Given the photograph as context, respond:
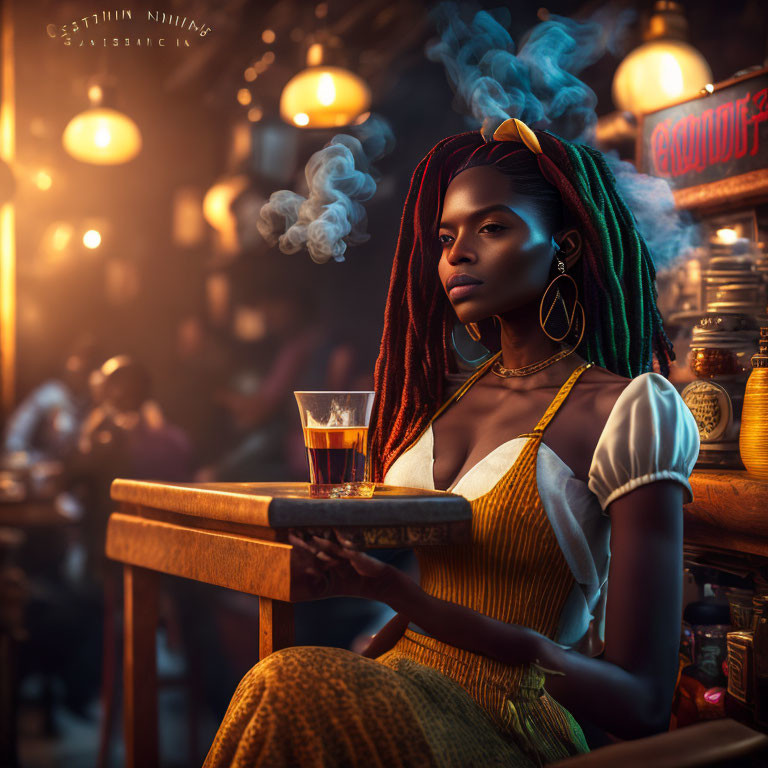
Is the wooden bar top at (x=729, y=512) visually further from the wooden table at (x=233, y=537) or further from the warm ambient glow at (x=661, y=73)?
the warm ambient glow at (x=661, y=73)

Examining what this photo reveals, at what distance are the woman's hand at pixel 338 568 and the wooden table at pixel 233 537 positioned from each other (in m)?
0.02

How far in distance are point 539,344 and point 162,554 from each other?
738 mm

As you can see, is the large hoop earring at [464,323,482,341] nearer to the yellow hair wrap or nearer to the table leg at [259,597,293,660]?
the yellow hair wrap

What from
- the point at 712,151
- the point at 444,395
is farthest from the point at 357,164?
the point at 712,151

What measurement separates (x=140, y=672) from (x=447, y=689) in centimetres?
66

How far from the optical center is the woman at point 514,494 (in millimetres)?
1206

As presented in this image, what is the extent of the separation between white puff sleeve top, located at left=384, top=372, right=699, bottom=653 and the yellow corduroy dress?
0.07 ft

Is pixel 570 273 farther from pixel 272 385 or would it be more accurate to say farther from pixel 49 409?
pixel 49 409

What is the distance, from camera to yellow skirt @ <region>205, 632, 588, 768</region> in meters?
1.14

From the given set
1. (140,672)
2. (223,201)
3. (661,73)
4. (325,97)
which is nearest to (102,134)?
(325,97)

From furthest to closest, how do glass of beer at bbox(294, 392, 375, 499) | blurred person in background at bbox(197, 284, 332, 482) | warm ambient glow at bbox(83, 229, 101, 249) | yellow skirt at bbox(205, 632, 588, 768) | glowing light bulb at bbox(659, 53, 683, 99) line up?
warm ambient glow at bbox(83, 229, 101, 249)
blurred person in background at bbox(197, 284, 332, 482)
glowing light bulb at bbox(659, 53, 683, 99)
glass of beer at bbox(294, 392, 375, 499)
yellow skirt at bbox(205, 632, 588, 768)

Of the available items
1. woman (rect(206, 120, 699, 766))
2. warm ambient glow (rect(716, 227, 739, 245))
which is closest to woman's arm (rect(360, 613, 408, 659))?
woman (rect(206, 120, 699, 766))

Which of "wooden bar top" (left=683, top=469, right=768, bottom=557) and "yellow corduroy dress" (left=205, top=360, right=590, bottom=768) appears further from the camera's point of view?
"wooden bar top" (left=683, top=469, right=768, bottom=557)

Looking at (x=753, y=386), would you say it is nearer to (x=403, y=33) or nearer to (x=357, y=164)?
(x=357, y=164)
